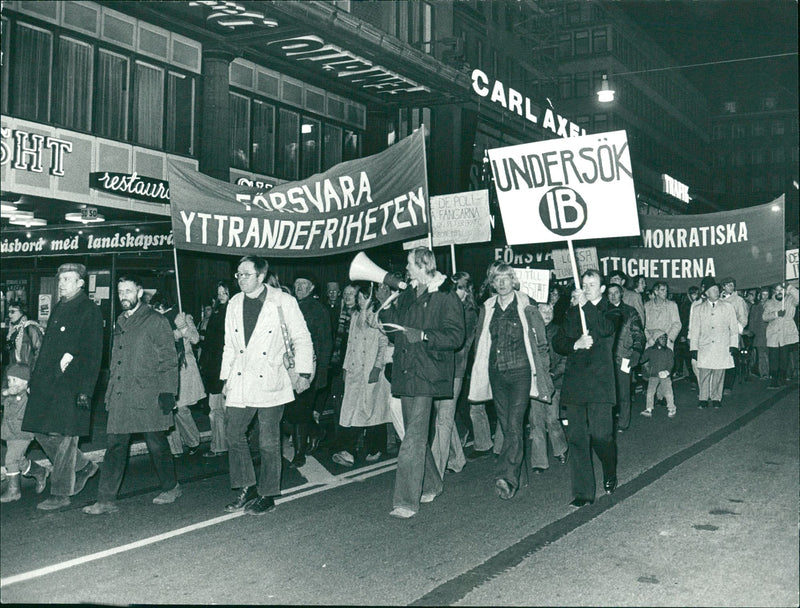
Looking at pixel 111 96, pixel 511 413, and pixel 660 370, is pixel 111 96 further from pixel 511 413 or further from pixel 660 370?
pixel 511 413

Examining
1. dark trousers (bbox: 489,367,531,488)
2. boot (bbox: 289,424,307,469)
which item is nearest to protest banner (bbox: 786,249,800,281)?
dark trousers (bbox: 489,367,531,488)

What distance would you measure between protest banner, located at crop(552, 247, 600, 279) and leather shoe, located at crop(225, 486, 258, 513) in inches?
336

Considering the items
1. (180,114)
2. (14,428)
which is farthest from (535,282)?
(180,114)

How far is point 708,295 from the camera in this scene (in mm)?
14133

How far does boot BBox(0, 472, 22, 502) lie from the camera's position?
7.08 metres

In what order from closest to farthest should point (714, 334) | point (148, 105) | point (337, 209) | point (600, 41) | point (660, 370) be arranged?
point (337, 209)
point (660, 370)
point (714, 334)
point (148, 105)
point (600, 41)

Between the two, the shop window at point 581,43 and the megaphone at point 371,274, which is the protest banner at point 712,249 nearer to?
the megaphone at point 371,274

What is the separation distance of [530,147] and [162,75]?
10024 mm

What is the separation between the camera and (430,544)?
585cm

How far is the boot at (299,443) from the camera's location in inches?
350

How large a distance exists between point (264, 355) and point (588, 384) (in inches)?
103

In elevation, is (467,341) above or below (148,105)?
below

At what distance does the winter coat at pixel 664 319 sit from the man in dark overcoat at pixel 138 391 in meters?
9.03

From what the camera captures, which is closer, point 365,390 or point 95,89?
point 365,390
